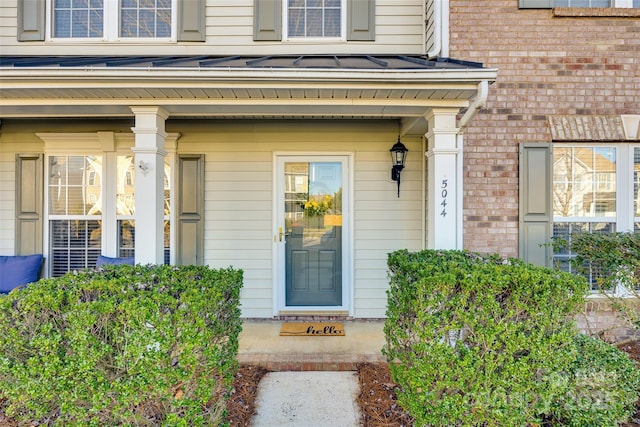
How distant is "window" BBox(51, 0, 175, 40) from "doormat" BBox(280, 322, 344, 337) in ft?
12.2

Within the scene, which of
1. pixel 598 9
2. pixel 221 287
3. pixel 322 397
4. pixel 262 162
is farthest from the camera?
pixel 262 162

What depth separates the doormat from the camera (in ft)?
13.4

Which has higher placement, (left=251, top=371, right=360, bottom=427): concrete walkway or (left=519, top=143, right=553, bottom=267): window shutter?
(left=519, top=143, right=553, bottom=267): window shutter

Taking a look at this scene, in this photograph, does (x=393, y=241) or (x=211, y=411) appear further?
(x=393, y=241)

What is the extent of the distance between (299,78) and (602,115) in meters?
3.33

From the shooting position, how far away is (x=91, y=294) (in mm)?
2150

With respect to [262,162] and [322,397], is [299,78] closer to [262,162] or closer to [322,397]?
[262,162]

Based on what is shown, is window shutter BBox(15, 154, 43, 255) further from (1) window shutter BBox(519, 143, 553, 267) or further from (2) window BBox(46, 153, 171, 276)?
(1) window shutter BBox(519, 143, 553, 267)

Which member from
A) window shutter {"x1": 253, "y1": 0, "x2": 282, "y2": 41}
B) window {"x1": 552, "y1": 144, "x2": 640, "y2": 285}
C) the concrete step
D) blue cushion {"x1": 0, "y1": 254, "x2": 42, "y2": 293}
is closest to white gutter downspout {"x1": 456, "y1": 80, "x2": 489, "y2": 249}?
window {"x1": 552, "y1": 144, "x2": 640, "y2": 285}

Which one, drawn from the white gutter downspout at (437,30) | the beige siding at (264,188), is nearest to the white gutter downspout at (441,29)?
the white gutter downspout at (437,30)

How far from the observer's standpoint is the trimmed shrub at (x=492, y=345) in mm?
2145

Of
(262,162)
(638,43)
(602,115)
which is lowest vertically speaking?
(262,162)

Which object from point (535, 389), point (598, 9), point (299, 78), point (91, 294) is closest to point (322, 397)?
point (535, 389)

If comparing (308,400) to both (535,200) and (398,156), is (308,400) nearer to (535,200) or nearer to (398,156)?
(398,156)
